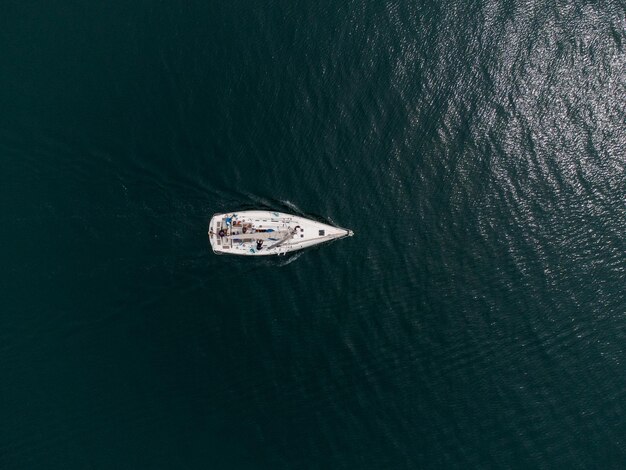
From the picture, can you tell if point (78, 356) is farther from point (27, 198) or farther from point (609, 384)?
point (609, 384)

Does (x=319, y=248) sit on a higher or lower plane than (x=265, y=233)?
lower

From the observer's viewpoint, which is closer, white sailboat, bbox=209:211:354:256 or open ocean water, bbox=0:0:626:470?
open ocean water, bbox=0:0:626:470

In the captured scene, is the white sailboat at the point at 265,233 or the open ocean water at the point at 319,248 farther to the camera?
the white sailboat at the point at 265,233

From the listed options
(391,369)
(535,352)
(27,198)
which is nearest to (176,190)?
(27,198)

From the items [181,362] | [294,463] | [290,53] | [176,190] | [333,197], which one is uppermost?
[290,53]
